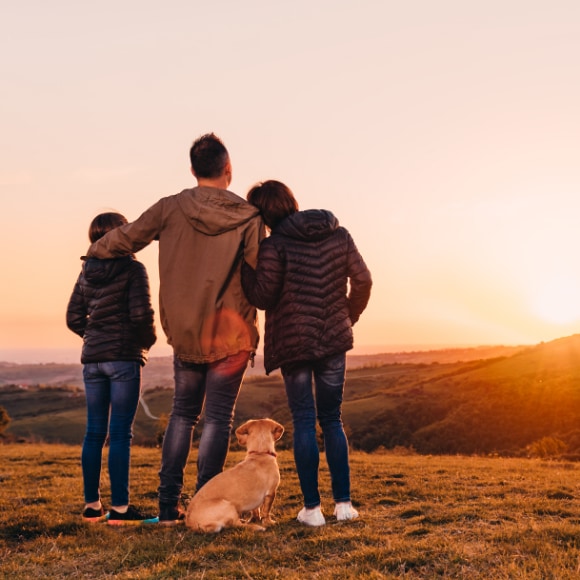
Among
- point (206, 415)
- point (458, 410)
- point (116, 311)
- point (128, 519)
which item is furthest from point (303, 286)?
point (458, 410)

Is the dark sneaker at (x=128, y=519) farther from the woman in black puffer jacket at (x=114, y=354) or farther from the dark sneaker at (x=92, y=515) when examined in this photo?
the dark sneaker at (x=92, y=515)

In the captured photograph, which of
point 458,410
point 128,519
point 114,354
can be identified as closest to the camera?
point 114,354

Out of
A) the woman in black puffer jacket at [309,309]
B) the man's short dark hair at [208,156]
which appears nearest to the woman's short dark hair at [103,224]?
the man's short dark hair at [208,156]

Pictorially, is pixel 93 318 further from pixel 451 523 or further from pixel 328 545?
pixel 451 523

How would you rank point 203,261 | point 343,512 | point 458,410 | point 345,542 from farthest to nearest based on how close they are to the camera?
point 458,410 < point 343,512 < point 203,261 < point 345,542

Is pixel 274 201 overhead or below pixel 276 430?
overhead

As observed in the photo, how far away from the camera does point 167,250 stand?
5977mm

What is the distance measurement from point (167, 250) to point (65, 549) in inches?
112

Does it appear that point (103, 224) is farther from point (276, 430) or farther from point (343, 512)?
point (343, 512)

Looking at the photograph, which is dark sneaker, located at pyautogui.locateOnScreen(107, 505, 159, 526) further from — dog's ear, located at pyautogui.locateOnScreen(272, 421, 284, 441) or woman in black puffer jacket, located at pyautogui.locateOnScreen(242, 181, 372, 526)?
woman in black puffer jacket, located at pyautogui.locateOnScreen(242, 181, 372, 526)

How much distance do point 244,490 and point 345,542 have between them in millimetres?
1111

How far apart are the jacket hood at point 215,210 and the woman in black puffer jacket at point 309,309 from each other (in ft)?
0.80

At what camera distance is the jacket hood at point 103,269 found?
6238mm

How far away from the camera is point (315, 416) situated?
605 cm
